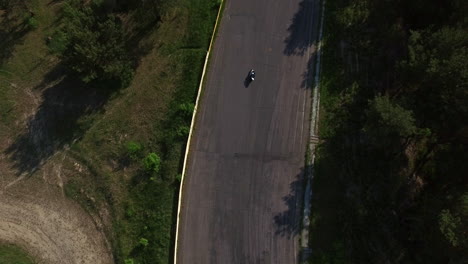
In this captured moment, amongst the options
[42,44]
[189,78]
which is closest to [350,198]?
[189,78]

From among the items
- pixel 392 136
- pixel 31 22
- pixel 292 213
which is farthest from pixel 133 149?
pixel 392 136

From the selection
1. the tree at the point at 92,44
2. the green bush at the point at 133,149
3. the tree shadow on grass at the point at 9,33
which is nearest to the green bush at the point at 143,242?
the green bush at the point at 133,149

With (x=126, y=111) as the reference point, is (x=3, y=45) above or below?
above

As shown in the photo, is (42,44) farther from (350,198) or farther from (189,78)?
(350,198)

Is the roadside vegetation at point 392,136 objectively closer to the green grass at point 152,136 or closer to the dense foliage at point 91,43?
the green grass at point 152,136

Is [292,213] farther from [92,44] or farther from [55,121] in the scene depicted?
[55,121]

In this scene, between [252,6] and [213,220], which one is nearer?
[213,220]

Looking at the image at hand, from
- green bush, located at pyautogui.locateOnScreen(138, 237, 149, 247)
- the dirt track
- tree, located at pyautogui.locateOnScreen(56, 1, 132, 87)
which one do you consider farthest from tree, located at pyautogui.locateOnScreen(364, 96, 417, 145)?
the dirt track
